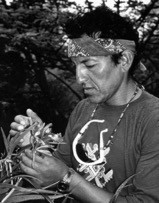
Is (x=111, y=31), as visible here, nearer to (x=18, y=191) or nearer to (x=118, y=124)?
(x=118, y=124)

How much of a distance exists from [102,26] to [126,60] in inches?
8.1

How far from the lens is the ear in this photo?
1.85 m

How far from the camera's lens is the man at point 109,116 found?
157cm

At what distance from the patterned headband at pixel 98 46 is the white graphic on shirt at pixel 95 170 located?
17.4 inches

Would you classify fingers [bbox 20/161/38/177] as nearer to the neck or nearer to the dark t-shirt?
the dark t-shirt

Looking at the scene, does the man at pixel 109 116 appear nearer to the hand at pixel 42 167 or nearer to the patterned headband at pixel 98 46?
the patterned headband at pixel 98 46

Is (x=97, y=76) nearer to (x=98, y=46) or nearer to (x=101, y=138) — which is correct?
(x=98, y=46)

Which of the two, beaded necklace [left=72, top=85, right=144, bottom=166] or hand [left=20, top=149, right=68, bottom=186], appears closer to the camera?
hand [left=20, top=149, right=68, bottom=186]

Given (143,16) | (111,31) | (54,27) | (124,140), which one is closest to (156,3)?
(143,16)

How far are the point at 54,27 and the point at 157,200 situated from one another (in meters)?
2.98

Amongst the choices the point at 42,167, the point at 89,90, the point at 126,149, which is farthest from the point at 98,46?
the point at 42,167

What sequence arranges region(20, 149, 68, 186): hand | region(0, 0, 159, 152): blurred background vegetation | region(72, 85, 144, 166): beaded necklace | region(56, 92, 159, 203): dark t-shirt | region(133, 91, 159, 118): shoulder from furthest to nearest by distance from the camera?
region(0, 0, 159, 152): blurred background vegetation
region(72, 85, 144, 166): beaded necklace
region(133, 91, 159, 118): shoulder
region(56, 92, 159, 203): dark t-shirt
region(20, 149, 68, 186): hand

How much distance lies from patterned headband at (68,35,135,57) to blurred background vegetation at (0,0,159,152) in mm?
2068

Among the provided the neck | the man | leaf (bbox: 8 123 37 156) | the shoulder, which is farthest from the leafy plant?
the neck
